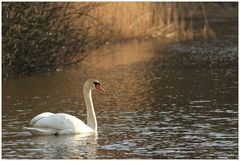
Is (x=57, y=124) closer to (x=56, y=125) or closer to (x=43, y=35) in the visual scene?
(x=56, y=125)

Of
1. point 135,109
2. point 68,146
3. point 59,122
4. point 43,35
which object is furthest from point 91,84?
point 43,35

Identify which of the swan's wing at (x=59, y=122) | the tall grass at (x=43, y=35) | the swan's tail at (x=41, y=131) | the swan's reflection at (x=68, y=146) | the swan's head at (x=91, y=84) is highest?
the tall grass at (x=43, y=35)

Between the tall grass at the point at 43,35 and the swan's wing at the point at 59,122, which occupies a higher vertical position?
the tall grass at the point at 43,35

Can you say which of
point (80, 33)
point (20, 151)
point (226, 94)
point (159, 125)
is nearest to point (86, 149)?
point (20, 151)

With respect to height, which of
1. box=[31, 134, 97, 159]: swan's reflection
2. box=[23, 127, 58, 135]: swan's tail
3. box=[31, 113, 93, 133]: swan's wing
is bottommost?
box=[31, 134, 97, 159]: swan's reflection

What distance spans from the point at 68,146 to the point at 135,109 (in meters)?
3.07

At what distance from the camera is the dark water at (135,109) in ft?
→ 30.5

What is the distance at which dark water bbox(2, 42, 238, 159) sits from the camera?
30.5 feet

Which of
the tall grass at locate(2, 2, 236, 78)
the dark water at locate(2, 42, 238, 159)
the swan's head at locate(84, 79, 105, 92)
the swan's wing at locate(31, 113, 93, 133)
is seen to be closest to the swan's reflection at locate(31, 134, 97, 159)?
the dark water at locate(2, 42, 238, 159)

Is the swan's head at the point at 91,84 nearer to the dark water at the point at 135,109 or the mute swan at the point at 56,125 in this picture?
the dark water at the point at 135,109

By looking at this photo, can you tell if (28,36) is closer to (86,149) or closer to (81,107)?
(81,107)

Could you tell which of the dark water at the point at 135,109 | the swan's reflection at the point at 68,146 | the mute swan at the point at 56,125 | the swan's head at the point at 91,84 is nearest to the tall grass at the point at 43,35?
the dark water at the point at 135,109

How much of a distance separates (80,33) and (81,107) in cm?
437

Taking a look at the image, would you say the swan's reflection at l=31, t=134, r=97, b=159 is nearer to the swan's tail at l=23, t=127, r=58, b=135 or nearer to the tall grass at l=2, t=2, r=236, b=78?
the swan's tail at l=23, t=127, r=58, b=135
